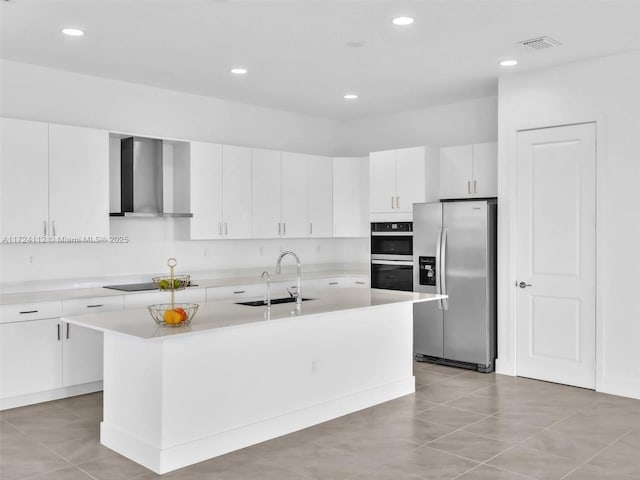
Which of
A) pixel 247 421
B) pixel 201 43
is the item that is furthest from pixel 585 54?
pixel 247 421

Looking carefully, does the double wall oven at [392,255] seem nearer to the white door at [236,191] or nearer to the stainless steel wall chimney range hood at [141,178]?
the white door at [236,191]

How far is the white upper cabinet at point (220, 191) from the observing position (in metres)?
6.10

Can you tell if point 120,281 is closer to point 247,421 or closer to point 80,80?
point 80,80

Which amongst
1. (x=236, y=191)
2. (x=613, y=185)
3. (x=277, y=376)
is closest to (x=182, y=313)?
(x=277, y=376)

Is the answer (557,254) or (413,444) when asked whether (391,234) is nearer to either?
(557,254)

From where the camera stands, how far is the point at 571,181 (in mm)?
5289

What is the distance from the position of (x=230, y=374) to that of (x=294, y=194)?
3.53m

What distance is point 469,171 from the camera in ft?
21.0

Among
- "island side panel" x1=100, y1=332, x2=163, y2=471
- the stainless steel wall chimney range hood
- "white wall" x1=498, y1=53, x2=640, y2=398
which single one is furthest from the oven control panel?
"island side panel" x1=100, y1=332, x2=163, y2=471

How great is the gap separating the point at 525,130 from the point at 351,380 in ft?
9.41

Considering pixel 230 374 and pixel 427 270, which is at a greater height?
pixel 427 270

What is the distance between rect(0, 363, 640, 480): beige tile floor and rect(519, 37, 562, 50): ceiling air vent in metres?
2.86

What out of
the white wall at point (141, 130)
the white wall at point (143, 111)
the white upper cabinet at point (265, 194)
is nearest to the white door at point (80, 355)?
the white wall at point (141, 130)

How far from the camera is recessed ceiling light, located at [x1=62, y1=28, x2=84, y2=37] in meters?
4.32
